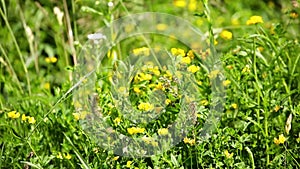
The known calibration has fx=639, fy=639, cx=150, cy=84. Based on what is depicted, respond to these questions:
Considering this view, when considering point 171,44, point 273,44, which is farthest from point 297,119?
point 171,44

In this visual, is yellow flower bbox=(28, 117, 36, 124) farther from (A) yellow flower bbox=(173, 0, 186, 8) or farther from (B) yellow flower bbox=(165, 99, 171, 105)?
(A) yellow flower bbox=(173, 0, 186, 8)

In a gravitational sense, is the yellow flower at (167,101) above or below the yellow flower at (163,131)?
above

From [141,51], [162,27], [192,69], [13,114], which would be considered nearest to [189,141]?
[192,69]

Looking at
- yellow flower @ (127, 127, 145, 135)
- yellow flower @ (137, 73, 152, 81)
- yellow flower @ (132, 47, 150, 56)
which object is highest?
yellow flower @ (132, 47, 150, 56)

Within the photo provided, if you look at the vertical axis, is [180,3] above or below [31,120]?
above

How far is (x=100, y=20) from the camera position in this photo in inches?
126

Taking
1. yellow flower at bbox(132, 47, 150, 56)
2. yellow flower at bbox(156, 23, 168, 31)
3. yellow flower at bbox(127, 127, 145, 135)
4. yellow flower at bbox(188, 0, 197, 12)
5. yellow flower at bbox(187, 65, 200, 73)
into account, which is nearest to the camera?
yellow flower at bbox(127, 127, 145, 135)

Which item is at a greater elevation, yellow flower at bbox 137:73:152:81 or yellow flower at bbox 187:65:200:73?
yellow flower at bbox 187:65:200:73

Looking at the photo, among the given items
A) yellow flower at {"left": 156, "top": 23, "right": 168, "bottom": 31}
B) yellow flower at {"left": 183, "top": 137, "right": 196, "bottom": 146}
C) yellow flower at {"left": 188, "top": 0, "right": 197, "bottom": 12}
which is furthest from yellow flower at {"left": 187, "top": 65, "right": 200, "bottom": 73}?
yellow flower at {"left": 188, "top": 0, "right": 197, "bottom": 12}

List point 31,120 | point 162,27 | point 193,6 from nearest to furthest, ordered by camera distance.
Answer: point 31,120, point 162,27, point 193,6

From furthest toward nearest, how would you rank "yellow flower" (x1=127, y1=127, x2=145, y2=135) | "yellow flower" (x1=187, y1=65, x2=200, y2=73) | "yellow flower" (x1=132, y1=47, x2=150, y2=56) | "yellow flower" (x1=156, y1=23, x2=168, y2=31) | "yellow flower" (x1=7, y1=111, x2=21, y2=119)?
"yellow flower" (x1=156, y1=23, x2=168, y2=31), "yellow flower" (x1=132, y1=47, x2=150, y2=56), "yellow flower" (x1=7, y1=111, x2=21, y2=119), "yellow flower" (x1=187, y1=65, x2=200, y2=73), "yellow flower" (x1=127, y1=127, x2=145, y2=135)

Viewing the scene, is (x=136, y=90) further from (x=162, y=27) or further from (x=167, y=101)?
(x=162, y=27)

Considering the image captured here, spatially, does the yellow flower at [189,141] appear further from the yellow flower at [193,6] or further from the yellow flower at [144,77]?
the yellow flower at [193,6]

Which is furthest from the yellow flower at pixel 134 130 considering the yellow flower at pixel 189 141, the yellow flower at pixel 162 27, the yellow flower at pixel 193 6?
the yellow flower at pixel 193 6
